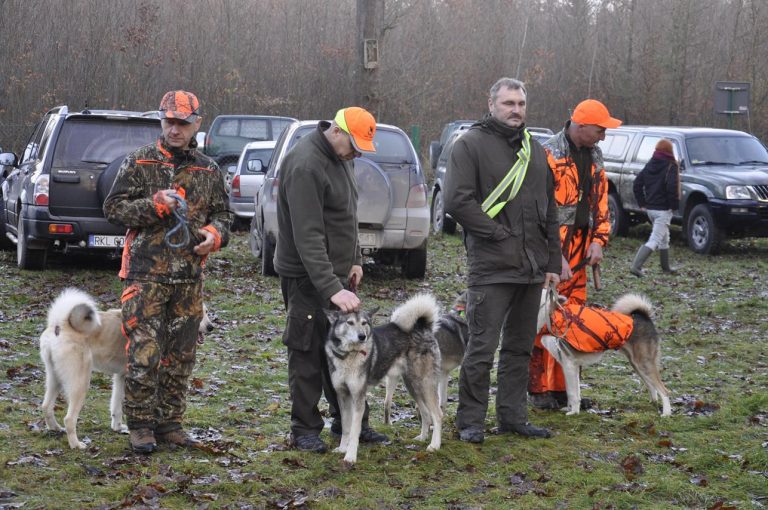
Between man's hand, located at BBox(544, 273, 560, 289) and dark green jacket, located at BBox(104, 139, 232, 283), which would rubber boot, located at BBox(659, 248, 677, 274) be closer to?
man's hand, located at BBox(544, 273, 560, 289)

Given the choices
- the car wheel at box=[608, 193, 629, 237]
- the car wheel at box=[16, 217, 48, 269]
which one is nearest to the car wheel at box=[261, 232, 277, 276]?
the car wheel at box=[16, 217, 48, 269]

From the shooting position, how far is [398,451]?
584 centimetres

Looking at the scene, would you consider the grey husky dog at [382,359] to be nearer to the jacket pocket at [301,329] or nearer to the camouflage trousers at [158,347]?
the jacket pocket at [301,329]

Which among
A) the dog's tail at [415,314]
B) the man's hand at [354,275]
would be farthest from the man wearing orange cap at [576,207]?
the man's hand at [354,275]

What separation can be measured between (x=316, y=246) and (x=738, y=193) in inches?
482

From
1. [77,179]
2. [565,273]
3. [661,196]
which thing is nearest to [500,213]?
[565,273]

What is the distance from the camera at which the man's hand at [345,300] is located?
5.16m

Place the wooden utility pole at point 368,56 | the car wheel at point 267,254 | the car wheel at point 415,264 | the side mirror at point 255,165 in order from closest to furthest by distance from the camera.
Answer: the car wheel at point 267,254 < the car wheel at point 415,264 < the side mirror at point 255,165 < the wooden utility pole at point 368,56

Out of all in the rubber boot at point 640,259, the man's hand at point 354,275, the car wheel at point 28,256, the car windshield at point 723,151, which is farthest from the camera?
the car windshield at point 723,151

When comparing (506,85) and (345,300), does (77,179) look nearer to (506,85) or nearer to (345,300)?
(506,85)

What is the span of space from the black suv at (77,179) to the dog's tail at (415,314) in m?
6.27

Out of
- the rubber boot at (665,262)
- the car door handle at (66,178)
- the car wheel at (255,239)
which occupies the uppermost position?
the car door handle at (66,178)

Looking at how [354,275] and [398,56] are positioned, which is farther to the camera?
[398,56]

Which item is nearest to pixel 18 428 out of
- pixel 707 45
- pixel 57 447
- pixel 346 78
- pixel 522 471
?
pixel 57 447
